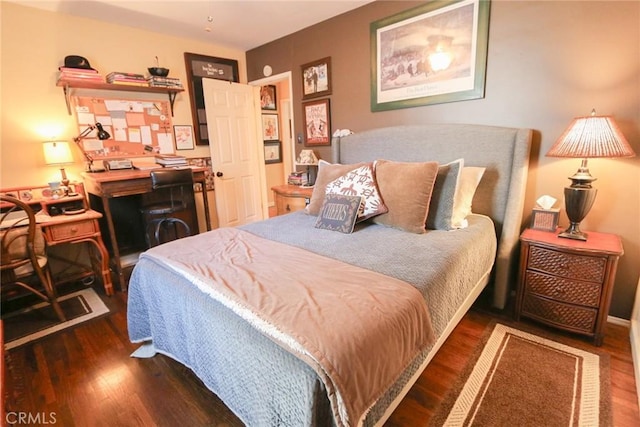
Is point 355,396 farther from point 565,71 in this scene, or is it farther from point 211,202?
point 211,202

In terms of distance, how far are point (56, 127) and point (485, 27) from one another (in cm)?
373

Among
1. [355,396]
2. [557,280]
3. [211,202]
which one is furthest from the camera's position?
[211,202]

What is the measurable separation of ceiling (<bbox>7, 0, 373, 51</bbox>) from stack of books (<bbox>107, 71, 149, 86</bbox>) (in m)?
0.51

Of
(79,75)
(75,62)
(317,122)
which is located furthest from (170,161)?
(317,122)

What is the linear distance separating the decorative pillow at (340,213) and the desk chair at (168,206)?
1569 millimetres

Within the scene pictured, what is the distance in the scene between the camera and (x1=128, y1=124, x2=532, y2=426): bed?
2.90 feet

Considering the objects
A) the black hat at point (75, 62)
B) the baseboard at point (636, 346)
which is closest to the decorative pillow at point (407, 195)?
the baseboard at point (636, 346)

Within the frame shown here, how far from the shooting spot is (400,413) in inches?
54.6

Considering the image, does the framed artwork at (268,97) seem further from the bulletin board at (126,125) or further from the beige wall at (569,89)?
the beige wall at (569,89)

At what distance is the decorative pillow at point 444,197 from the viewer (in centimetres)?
192

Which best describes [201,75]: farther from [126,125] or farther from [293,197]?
[293,197]

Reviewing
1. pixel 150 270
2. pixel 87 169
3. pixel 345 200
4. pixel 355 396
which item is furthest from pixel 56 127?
pixel 355 396

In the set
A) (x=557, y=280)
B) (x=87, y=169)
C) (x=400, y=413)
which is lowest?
(x=400, y=413)

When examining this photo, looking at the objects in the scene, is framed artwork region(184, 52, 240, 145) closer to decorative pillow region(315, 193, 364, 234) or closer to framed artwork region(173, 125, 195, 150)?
framed artwork region(173, 125, 195, 150)
